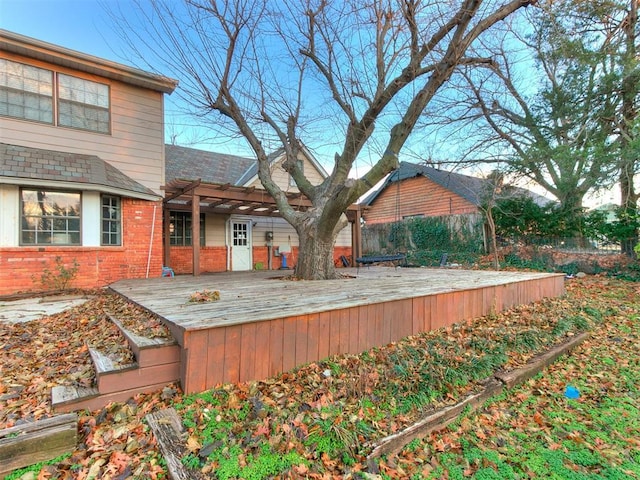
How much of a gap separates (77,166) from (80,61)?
2.25 metres

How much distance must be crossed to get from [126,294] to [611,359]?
6550 millimetres

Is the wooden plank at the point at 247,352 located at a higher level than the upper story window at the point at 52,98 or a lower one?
lower

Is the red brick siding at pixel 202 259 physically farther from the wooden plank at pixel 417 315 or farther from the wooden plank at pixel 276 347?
the wooden plank at pixel 276 347

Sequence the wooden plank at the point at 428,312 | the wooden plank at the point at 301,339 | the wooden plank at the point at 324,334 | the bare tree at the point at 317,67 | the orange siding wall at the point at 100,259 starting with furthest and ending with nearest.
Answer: the orange siding wall at the point at 100,259
the bare tree at the point at 317,67
the wooden plank at the point at 428,312
the wooden plank at the point at 324,334
the wooden plank at the point at 301,339

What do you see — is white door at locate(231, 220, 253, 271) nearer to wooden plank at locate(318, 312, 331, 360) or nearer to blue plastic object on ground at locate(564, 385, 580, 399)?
wooden plank at locate(318, 312, 331, 360)

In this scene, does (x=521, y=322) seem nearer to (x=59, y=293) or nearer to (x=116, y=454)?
(x=116, y=454)

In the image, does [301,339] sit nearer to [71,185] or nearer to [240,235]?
[71,185]

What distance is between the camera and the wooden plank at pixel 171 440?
173 centimetres

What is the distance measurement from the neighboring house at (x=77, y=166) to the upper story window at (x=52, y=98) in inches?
0.6

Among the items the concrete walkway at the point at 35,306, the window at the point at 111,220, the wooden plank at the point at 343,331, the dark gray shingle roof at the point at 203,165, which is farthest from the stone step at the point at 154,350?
the dark gray shingle roof at the point at 203,165

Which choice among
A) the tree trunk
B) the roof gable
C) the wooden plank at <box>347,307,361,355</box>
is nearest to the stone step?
the wooden plank at <box>347,307,361,355</box>

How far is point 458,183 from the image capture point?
50.6ft

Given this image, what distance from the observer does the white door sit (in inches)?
444

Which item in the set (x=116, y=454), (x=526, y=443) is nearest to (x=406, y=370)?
(x=526, y=443)
